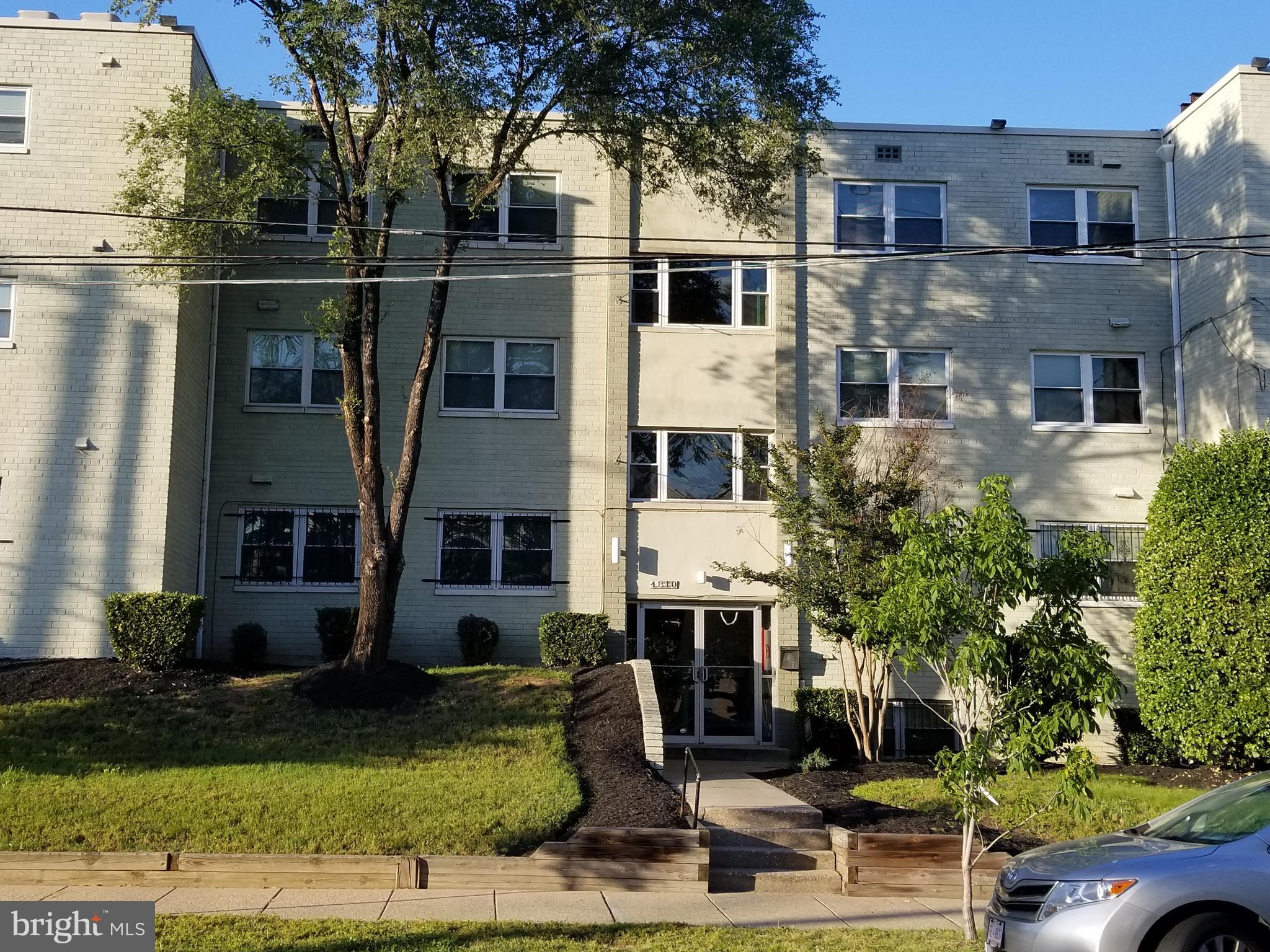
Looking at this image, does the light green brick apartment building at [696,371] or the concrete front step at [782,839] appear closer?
the concrete front step at [782,839]

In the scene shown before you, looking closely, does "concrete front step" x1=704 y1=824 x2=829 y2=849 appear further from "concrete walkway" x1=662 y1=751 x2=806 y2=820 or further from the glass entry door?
the glass entry door

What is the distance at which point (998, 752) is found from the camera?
9.25 meters

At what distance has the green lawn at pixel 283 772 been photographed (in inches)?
438

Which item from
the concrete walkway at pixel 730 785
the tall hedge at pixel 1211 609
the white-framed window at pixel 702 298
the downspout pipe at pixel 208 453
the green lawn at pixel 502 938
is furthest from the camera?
the white-framed window at pixel 702 298

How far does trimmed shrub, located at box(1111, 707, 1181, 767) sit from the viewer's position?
1780 centimetres

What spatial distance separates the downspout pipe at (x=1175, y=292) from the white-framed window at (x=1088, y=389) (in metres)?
0.55

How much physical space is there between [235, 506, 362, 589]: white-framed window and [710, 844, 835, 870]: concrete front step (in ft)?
30.8

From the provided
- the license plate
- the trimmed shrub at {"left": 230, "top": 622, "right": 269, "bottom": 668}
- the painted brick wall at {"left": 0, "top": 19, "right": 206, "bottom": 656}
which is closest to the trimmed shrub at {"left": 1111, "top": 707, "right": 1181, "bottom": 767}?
the license plate

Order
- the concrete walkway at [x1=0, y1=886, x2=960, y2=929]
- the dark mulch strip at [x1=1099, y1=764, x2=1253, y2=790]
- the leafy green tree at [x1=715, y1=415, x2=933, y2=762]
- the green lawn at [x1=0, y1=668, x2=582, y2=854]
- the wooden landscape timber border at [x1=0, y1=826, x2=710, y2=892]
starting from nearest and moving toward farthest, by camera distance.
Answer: the concrete walkway at [x1=0, y1=886, x2=960, y2=929], the wooden landscape timber border at [x1=0, y1=826, x2=710, y2=892], the green lawn at [x1=0, y1=668, x2=582, y2=854], the dark mulch strip at [x1=1099, y1=764, x2=1253, y2=790], the leafy green tree at [x1=715, y1=415, x2=933, y2=762]

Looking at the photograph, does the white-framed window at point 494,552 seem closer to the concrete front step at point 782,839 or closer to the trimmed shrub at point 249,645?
the trimmed shrub at point 249,645

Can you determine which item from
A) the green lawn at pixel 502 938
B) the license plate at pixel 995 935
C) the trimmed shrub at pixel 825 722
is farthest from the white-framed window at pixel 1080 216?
the license plate at pixel 995 935

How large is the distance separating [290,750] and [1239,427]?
14510 mm

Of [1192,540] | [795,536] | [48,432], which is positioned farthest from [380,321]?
[1192,540]

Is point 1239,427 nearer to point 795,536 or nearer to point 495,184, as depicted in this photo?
point 795,536
